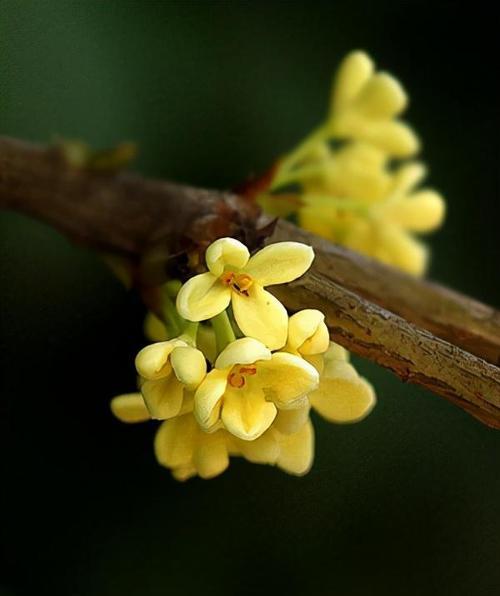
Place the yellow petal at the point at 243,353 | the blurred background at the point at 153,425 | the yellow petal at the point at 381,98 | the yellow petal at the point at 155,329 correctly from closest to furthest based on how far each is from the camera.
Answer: the yellow petal at the point at 243,353
the yellow petal at the point at 155,329
the yellow petal at the point at 381,98
the blurred background at the point at 153,425

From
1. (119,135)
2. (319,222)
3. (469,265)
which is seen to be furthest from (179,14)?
(469,265)

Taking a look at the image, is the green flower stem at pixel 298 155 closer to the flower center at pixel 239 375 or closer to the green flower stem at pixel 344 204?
the green flower stem at pixel 344 204

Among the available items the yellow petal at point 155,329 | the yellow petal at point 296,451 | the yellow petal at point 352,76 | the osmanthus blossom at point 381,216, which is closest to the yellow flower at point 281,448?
the yellow petal at point 296,451

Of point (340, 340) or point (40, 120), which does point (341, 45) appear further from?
point (340, 340)

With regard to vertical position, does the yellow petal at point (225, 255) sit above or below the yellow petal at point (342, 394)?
above

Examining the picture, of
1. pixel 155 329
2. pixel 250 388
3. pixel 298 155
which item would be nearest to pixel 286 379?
pixel 250 388

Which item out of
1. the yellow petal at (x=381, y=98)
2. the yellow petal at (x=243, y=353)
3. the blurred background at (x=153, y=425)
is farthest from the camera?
the blurred background at (x=153, y=425)

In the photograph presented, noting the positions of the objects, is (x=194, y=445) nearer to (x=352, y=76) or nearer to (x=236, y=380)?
(x=236, y=380)
